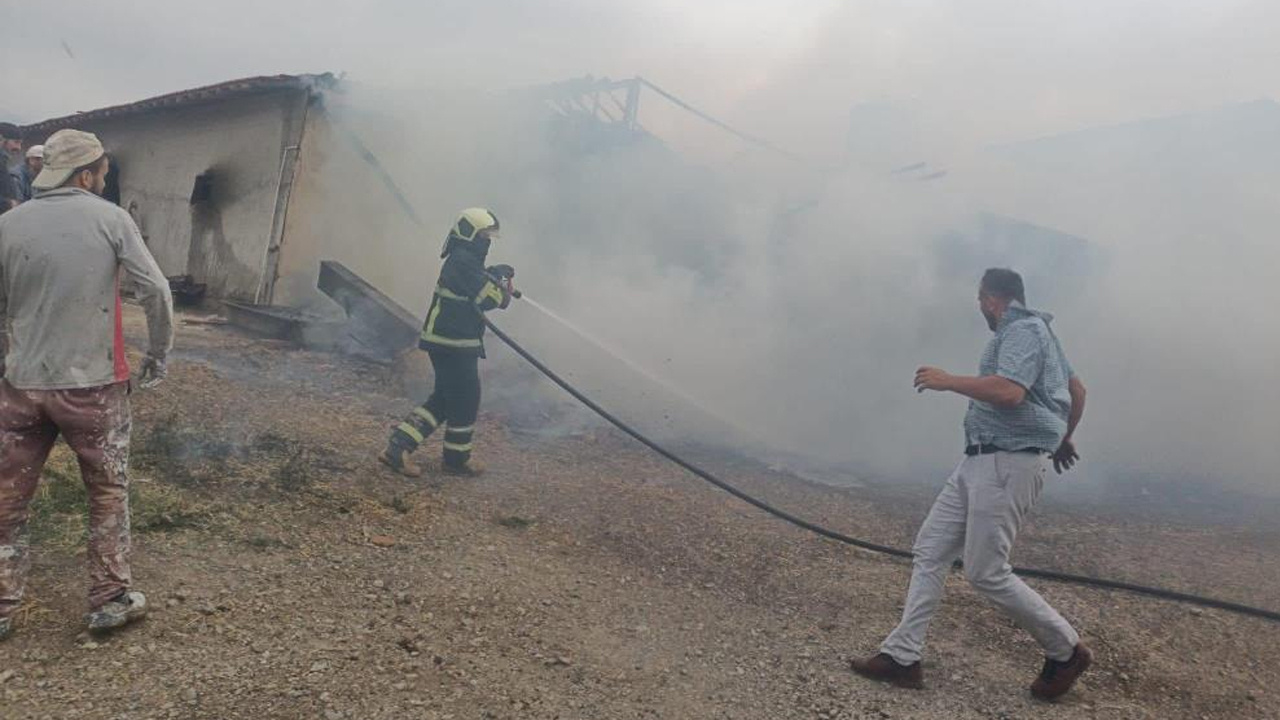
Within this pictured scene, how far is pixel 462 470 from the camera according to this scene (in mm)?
4988

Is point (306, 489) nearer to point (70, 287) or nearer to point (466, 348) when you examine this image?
point (466, 348)

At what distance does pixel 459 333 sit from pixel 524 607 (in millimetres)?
2175

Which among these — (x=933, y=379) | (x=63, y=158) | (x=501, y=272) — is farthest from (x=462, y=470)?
(x=933, y=379)

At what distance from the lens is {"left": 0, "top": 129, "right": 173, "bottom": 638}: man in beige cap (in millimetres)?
2510

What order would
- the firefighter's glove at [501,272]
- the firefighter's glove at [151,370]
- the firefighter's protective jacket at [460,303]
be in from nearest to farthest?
the firefighter's glove at [151,370] < the firefighter's protective jacket at [460,303] < the firefighter's glove at [501,272]

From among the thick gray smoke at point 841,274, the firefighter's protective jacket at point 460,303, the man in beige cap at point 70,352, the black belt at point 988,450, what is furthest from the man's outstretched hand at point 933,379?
the thick gray smoke at point 841,274

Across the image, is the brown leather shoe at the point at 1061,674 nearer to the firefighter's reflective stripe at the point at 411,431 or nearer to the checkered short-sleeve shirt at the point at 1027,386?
the checkered short-sleeve shirt at the point at 1027,386

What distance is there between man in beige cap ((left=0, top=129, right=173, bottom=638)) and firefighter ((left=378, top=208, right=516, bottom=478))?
7.40ft

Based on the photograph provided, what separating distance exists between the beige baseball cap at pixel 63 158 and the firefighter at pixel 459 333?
2336 millimetres

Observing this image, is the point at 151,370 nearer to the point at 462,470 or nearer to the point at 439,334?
the point at 439,334

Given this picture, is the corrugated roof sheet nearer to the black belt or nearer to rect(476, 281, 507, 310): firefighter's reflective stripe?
rect(476, 281, 507, 310): firefighter's reflective stripe

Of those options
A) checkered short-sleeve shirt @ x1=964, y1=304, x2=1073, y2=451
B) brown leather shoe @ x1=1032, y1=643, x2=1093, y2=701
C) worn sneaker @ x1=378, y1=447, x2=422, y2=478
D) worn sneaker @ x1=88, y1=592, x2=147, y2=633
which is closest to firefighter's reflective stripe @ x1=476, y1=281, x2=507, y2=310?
worn sneaker @ x1=378, y1=447, x2=422, y2=478

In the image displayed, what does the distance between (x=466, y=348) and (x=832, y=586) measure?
2538 millimetres

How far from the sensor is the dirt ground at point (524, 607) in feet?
8.14
